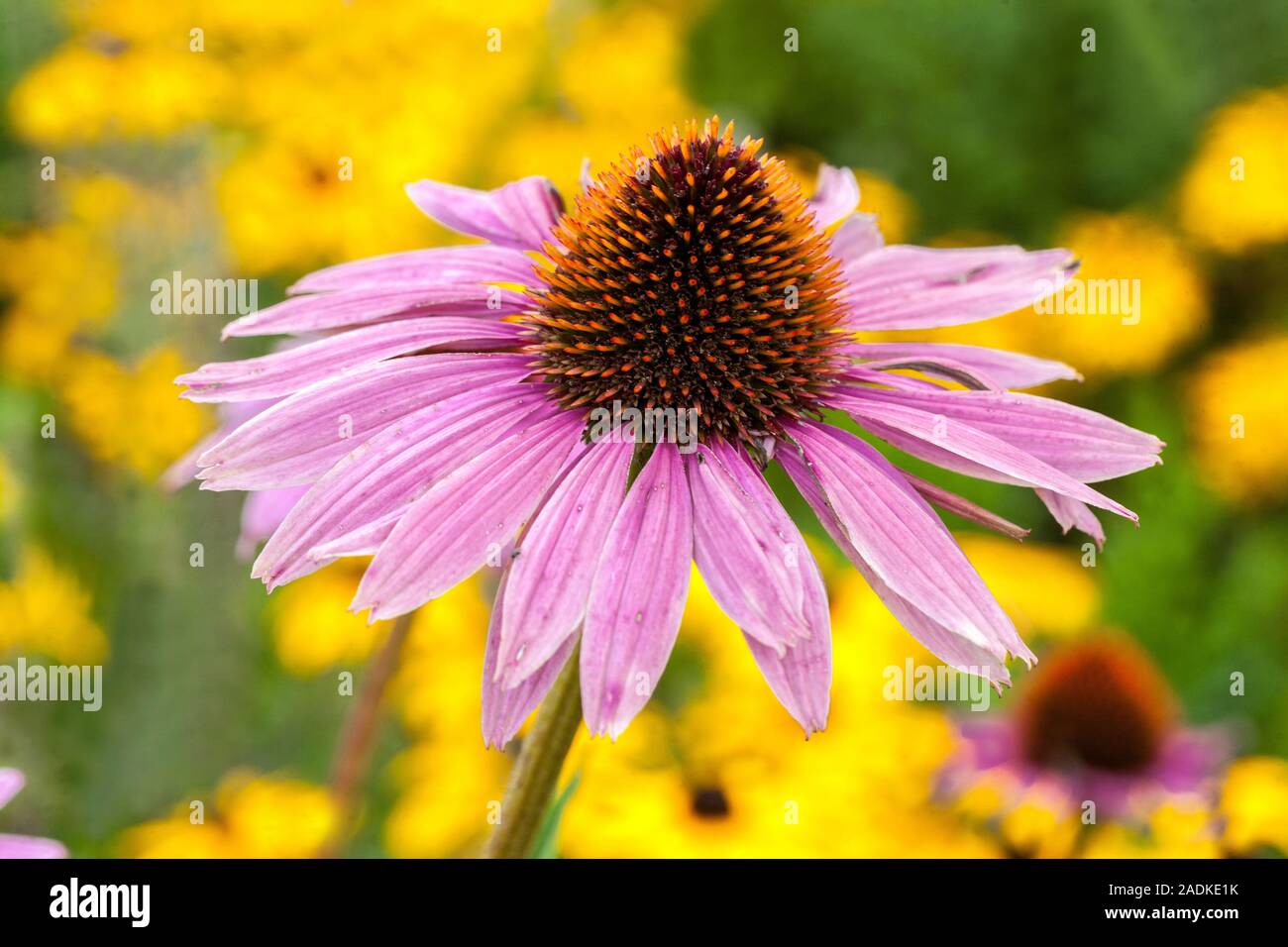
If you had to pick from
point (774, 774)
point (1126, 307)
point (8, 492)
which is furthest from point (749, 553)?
point (1126, 307)

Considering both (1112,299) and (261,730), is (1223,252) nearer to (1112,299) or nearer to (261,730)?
(1112,299)

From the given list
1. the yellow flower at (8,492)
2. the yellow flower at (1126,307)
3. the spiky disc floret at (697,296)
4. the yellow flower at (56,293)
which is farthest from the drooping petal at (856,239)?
the yellow flower at (56,293)

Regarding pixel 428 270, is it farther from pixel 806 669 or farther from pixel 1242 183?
pixel 1242 183

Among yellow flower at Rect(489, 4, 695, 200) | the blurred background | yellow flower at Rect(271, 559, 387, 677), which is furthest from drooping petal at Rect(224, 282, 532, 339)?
yellow flower at Rect(489, 4, 695, 200)

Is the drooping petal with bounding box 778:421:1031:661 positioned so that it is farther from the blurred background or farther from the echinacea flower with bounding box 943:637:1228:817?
the echinacea flower with bounding box 943:637:1228:817

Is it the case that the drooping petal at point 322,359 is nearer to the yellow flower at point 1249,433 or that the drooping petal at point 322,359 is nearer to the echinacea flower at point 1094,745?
the echinacea flower at point 1094,745

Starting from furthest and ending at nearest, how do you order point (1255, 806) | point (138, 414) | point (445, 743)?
point (138, 414) → point (445, 743) → point (1255, 806)

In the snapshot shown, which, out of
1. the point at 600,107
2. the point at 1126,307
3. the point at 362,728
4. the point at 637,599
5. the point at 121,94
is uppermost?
the point at 600,107
